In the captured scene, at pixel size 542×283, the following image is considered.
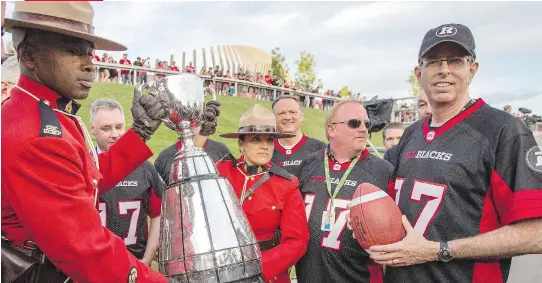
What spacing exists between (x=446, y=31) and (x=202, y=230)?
1.81m

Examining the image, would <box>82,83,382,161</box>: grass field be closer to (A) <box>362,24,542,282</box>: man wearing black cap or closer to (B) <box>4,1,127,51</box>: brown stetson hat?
(A) <box>362,24,542,282</box>: man wearing black cap

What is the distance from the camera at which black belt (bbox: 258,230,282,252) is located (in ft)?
11.8

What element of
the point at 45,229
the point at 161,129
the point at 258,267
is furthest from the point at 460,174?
the point at 161,129

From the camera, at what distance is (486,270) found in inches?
103

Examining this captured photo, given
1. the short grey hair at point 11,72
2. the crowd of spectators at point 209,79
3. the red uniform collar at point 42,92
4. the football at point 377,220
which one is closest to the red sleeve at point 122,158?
the red uniform collar at point 42,92

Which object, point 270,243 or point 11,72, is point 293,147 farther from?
point 11,72

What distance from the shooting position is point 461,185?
2596mm

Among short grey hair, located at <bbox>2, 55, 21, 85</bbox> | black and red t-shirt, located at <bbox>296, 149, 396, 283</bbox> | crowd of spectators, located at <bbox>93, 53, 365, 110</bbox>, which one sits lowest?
black and red t-shirt, located at <bbox>296, 149, 396, 283</bbox>

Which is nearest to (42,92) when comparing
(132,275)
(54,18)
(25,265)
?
(54,18)

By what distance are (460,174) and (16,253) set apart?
2.21 metres

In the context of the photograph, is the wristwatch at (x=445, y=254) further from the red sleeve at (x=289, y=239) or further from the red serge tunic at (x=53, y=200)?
the red serge tunic at (x=53, y=200)

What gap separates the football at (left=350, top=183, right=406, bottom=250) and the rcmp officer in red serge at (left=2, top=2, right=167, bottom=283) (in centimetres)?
119

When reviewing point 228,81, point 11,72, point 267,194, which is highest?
point 228,81

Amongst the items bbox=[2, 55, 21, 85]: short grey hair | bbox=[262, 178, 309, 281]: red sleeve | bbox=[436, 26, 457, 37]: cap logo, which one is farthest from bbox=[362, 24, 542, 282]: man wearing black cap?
bbox=[2, 55, 21, 85]: short grey hair
